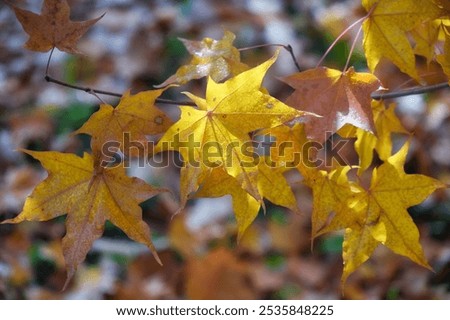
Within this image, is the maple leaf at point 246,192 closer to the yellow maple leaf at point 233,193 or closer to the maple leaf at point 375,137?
the yellow maple leaf at point 233,193

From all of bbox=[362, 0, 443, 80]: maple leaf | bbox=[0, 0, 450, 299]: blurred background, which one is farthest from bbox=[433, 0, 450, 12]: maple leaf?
bbox=[0, 0, 450, 299]: blurred background

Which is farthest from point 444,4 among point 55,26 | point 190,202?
point 190,202

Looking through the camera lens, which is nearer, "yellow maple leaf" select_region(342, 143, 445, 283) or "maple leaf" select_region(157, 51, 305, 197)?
"maple leaf" select_region(157, 51, 305, 197)

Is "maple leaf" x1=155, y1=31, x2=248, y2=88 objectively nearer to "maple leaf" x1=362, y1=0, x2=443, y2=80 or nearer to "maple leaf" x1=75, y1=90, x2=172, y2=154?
"maple leaf" x1=75, y1=90, x2=172, y2=154

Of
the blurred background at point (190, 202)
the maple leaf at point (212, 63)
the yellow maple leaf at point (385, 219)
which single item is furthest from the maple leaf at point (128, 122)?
the blurred background at point (190, 202)

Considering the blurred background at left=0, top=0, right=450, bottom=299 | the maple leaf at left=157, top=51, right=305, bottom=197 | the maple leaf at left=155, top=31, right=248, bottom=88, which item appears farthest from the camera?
the blurred background at left=0, top=0, right=450, bottom=299

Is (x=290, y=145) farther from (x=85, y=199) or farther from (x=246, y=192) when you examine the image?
(x=85, y=199)
